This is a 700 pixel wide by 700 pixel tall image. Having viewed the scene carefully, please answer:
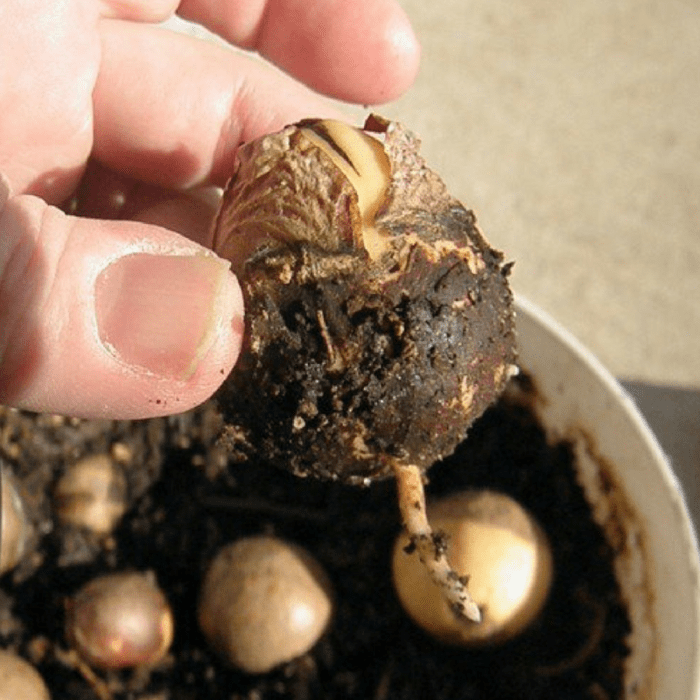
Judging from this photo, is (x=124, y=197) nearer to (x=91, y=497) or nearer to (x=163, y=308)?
(x=91, y=497)

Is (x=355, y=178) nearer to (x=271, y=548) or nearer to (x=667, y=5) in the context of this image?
(x=271, y=548)

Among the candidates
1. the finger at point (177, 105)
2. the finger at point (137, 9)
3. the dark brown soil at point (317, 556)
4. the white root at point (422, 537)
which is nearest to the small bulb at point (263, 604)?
the dark brown soil at point (317, 556)

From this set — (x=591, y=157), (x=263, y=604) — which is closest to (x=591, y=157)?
(x=591, y=157)

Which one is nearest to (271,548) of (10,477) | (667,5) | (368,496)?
(368,496)

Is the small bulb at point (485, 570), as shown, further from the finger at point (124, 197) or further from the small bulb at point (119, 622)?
the finger at point (124, 197)

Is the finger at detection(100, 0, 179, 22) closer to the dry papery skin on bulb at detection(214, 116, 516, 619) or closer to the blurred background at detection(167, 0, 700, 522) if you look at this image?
the dry papery skin on bulb at detection(214, 116, 516, 619)
